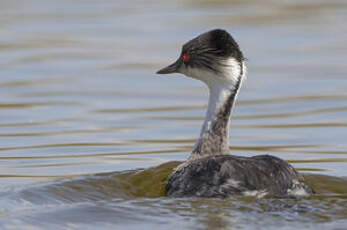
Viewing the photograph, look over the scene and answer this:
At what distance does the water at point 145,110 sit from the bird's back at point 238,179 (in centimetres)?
15

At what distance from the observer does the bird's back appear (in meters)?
10.3

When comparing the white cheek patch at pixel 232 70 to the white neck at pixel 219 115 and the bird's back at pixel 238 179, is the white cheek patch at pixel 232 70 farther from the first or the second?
the bird's back at pixel 238 179

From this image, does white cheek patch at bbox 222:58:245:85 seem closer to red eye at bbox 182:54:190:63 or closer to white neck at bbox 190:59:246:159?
white neck at bbox 190:59:246:159

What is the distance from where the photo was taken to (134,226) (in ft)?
31.3

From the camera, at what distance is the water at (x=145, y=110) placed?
10094 mm

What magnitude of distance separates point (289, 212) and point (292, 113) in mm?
5562

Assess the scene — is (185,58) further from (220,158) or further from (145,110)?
(145,110)

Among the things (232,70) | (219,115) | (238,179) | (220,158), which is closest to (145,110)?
(219,115)

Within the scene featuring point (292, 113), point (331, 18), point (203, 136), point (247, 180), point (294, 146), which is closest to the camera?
point (247, 180)

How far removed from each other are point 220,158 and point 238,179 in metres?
0.40

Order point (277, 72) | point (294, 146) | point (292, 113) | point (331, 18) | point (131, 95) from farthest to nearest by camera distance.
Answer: point (331, 18)
point (277, 72)
point (131, 95)
point (292, 113)
point (294, 146)

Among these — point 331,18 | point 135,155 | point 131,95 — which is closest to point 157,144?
point 135,155

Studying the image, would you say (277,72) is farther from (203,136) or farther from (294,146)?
(203,136)

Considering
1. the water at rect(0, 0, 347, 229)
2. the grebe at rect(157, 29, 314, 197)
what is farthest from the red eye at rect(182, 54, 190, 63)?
the water at rect(0, 0, 347, 229)
